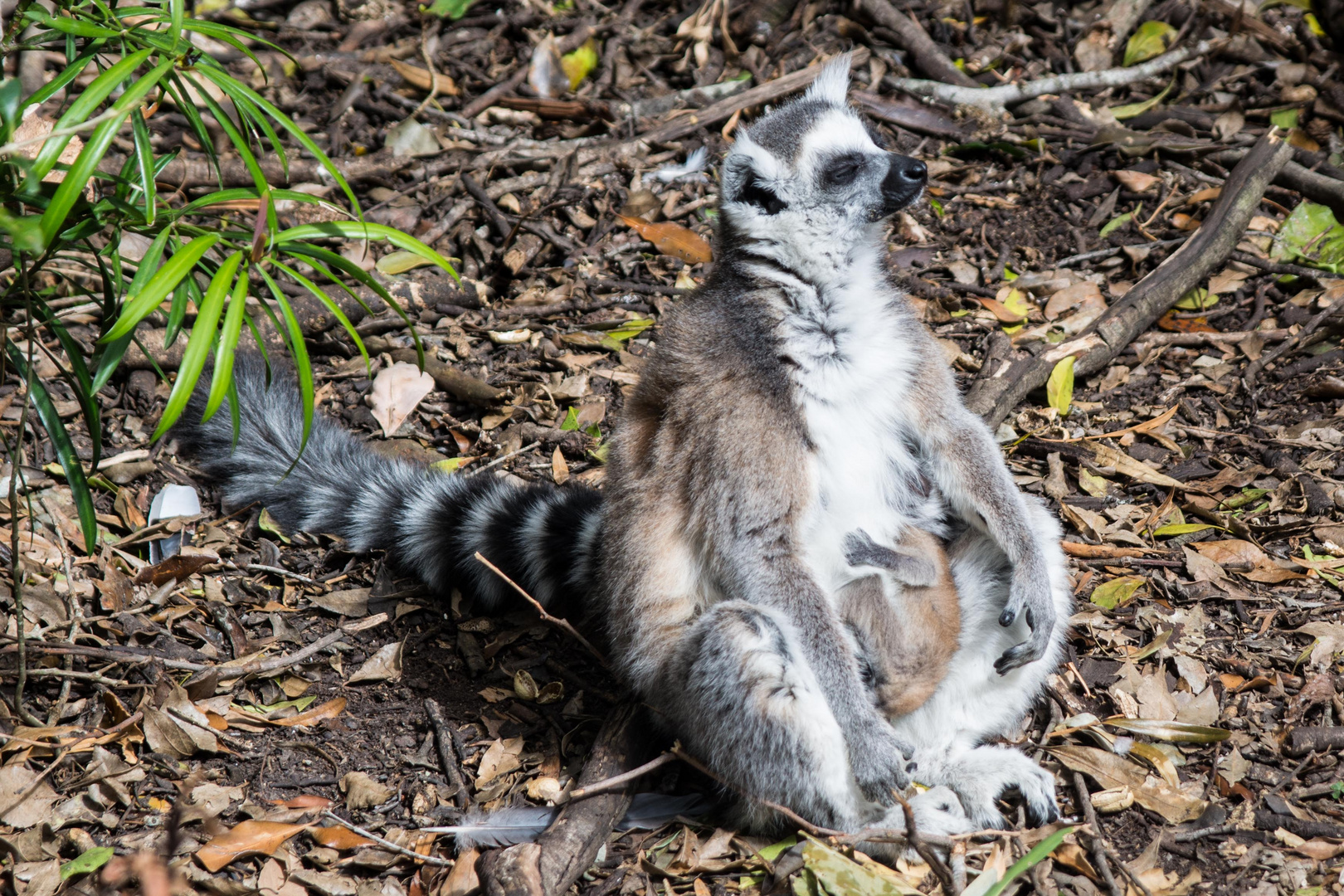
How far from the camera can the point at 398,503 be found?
4.18 metres

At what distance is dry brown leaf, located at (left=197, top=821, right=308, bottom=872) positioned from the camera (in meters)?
3.09

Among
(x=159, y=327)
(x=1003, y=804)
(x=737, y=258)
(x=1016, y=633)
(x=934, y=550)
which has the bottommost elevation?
(x=1003, y=804)

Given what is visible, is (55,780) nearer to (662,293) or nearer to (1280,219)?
(662,293)

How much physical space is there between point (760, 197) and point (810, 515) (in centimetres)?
111

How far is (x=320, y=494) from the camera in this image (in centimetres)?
424

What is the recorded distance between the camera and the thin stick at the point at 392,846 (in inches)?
126

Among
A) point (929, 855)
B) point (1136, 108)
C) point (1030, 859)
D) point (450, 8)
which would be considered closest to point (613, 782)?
point (929, 855)

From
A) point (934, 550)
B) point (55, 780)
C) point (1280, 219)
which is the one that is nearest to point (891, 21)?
point (1280, 219)

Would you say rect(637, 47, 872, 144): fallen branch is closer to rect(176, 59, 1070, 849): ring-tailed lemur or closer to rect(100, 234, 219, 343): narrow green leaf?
rect(176, 59, 1070, 849): ring-tailed lemur

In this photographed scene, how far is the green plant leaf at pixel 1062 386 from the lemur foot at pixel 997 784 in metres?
1.94

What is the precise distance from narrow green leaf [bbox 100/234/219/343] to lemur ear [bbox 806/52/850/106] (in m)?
2.46

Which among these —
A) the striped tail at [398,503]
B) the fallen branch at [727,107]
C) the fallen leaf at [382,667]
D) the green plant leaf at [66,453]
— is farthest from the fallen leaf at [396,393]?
the fallen branch at [727,107]

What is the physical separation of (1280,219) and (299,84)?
19.4 ft

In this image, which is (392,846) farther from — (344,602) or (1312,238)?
(1312,238)
